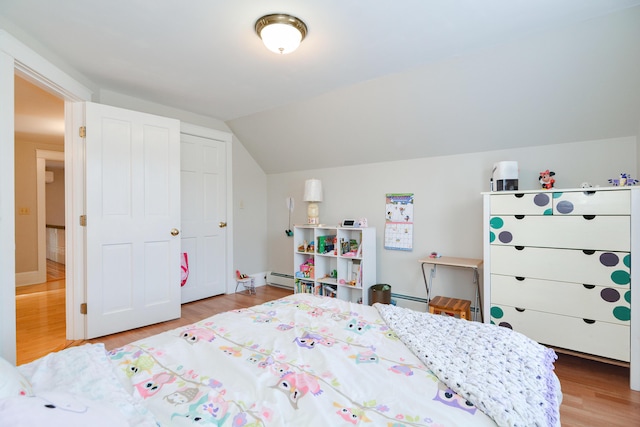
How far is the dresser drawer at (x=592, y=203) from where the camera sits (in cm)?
207

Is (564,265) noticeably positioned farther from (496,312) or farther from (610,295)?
(496,312)

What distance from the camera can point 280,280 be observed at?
4.62 meters

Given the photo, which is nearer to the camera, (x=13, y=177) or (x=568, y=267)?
(x=13, y=177)

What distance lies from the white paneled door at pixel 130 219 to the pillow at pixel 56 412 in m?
2.38

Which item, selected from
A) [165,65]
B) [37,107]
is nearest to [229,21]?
[165,65]

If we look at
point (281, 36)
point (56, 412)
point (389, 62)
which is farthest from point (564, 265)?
point (56, 412)

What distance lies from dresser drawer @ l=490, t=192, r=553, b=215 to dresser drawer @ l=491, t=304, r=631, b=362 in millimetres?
731

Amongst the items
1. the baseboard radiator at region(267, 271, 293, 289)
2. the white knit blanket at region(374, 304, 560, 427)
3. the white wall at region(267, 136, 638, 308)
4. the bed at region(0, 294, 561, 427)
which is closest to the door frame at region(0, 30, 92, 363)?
the bed at region(0, 294, 561, 427)

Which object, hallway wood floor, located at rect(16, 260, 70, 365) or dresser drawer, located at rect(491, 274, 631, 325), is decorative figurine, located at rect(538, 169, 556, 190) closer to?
dresser drawer, located at rect(491, 274, 631, 325)

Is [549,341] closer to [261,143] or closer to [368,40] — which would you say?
[368,40]

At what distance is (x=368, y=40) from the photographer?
2.19m

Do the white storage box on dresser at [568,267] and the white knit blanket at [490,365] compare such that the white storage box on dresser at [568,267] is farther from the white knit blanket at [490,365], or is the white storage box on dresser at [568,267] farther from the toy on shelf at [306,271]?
the toy on shelf at [306,271]

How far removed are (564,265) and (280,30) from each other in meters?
2.49

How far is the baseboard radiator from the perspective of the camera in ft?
14.8
